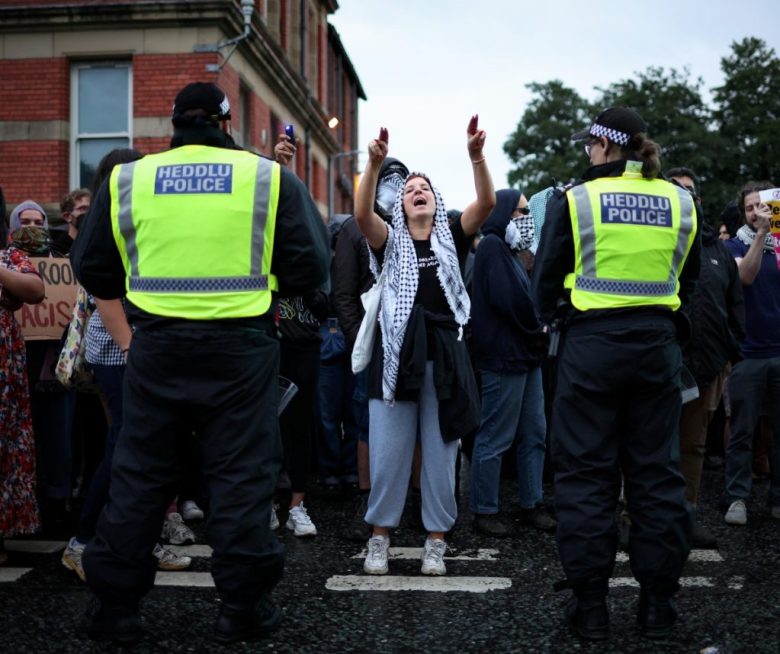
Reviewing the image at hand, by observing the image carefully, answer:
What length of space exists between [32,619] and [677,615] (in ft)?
8.55

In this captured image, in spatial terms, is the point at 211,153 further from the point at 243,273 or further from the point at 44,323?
the point at 44,323

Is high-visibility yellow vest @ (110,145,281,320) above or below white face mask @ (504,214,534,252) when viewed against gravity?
below

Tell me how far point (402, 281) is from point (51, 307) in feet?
7.25

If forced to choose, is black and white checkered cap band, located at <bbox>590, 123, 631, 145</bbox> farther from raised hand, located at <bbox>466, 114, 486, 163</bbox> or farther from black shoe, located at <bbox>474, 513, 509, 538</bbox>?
black shoe, located at <bbox>474, 513, 509, 538</bbox>

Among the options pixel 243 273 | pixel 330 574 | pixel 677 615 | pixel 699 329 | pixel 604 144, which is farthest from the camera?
pixel 699 329

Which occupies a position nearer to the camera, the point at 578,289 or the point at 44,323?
the point at 578,289

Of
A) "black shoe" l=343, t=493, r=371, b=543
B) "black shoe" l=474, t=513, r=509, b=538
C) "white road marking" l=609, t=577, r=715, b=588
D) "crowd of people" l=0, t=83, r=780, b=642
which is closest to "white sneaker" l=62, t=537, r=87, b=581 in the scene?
"crowd of people" l=0, t=83, r=780, b=642

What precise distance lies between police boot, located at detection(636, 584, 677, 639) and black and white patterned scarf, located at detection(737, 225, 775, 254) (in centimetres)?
331

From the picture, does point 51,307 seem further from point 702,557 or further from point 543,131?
point 543,131

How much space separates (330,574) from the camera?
191 inches

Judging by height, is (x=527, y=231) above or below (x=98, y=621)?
above

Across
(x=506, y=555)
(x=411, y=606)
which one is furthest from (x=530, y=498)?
(x=411, y=606)

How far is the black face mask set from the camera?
5461mm

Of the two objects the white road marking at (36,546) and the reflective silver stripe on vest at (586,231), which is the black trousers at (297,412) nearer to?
the white road marking at (36,546)
